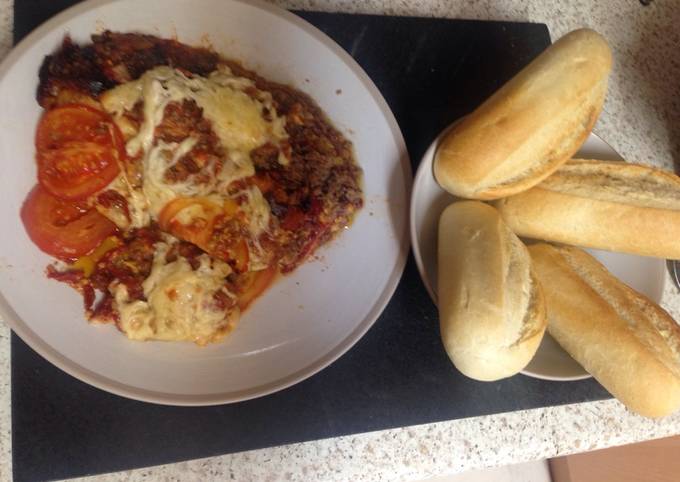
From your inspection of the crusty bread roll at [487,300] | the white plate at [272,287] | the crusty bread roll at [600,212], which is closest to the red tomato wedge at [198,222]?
the white plate at [272,287]

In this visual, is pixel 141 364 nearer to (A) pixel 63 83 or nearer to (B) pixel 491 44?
(A) pixel 63 83

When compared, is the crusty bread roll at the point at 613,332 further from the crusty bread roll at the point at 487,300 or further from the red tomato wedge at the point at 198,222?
the red tomato wedge at the point at 198,222

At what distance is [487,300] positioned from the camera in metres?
0.85

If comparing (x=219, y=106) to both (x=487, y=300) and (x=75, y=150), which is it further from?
(x=487, y=300)

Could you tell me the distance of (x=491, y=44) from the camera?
127 cm

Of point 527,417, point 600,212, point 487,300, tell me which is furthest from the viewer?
point 527,417

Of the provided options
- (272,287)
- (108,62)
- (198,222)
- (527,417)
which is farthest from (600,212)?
(108,62)

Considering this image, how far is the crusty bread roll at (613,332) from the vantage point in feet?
2.98

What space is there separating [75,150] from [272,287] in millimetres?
398

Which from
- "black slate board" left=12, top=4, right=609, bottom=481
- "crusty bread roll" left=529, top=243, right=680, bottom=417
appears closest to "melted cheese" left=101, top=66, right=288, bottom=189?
"black slate board" left=12, top=4, right=609, bottom=481

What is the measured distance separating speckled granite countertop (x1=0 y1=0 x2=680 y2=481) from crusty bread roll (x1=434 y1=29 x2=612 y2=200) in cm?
42

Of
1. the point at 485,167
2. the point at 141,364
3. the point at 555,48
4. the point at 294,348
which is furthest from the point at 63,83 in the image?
the point at 555,48

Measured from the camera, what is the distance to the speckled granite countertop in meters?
0.96

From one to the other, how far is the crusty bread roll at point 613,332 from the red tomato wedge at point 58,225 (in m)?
0.79
